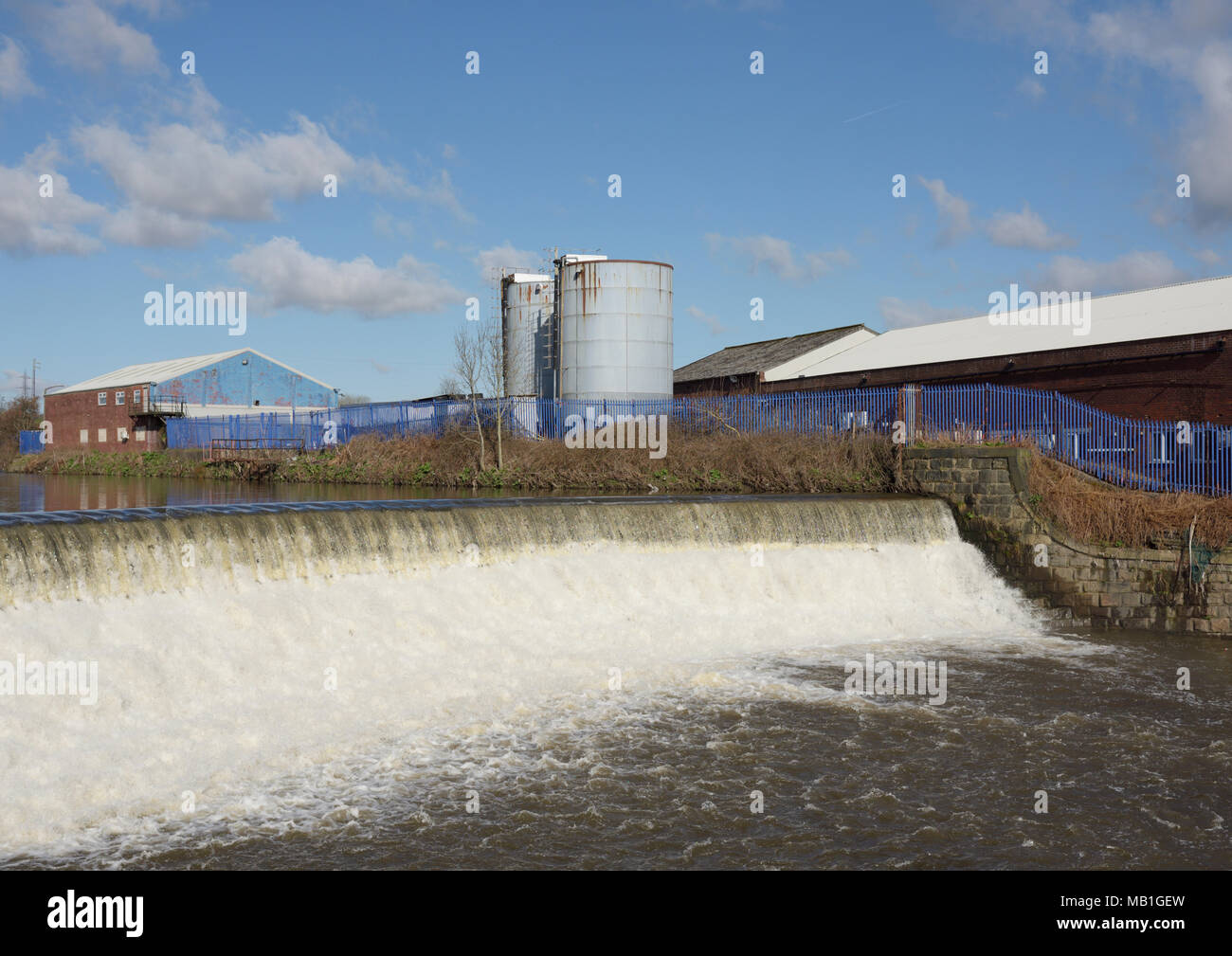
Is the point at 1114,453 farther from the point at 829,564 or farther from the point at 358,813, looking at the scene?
the point at 358,813

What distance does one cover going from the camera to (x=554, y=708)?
905cm

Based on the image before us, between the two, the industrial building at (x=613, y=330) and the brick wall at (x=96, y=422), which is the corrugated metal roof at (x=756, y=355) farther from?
the brick wall at (x=96, y=422)

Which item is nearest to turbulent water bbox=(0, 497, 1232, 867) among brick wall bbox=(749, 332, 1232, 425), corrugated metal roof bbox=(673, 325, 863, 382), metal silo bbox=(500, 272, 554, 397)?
brick wall bbox=(749, 332, 1232, 425)

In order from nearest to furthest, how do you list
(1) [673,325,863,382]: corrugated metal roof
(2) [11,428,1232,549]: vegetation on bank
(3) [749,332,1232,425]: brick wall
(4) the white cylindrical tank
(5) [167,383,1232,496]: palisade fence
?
(2) [11,428,1232,549]: vegetation on bank
(5) [167,383,1232,496]: palisade fence
(3) [749,332,1232,425]: brick wall
(4) the white cylindrical tank
(1) [673,325,863,382]: corrugated metal roof

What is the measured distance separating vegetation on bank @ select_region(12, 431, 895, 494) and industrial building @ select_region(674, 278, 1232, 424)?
31.7 ft

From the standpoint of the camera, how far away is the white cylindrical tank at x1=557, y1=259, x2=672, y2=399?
30.9 metres

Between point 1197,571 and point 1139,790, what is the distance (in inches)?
330

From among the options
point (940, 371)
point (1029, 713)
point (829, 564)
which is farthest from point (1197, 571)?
point (940, 371)

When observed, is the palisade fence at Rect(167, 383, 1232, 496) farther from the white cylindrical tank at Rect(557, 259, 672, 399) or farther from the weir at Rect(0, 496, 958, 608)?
the weir at Rect(0, 496, 958, 608)

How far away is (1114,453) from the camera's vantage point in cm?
1998

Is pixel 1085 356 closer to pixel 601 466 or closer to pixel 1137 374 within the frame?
pixel 1137 374

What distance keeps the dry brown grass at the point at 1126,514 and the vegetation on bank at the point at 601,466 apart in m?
3.95

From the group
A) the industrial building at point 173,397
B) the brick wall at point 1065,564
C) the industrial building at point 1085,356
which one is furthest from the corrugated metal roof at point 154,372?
the brick wall at point 1065,564

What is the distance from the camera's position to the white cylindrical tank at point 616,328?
30.9m
